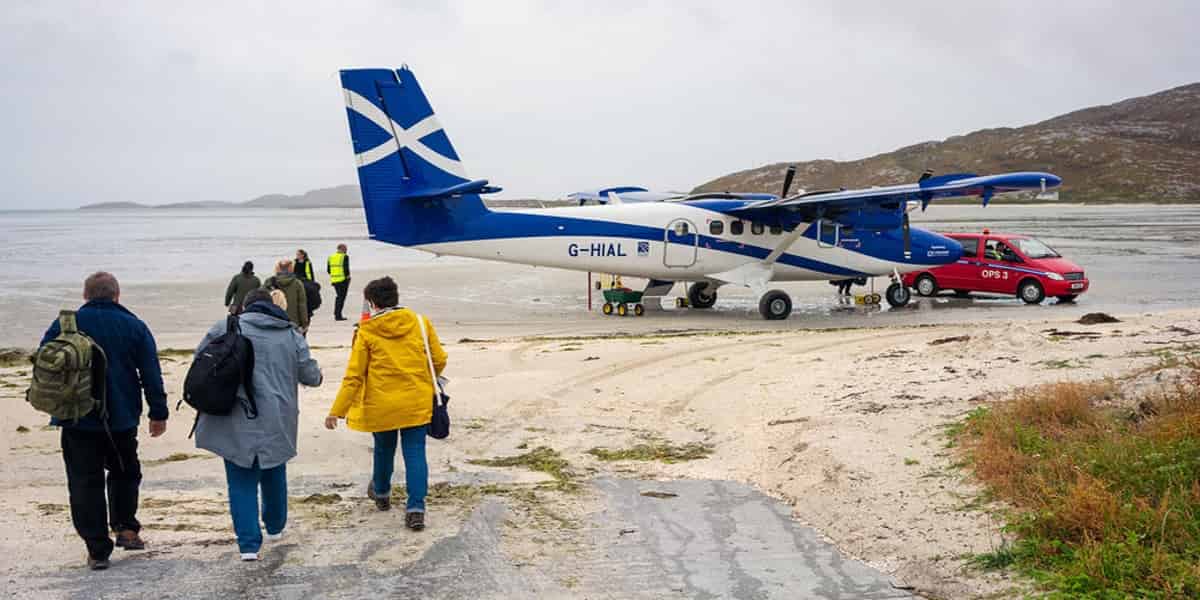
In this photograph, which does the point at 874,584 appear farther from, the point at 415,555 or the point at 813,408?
the point at 813,408

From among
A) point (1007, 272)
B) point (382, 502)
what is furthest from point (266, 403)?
point (1007, 272)

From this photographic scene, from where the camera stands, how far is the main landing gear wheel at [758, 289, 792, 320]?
2150cm

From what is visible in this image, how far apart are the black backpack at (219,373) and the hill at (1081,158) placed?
11952 cm

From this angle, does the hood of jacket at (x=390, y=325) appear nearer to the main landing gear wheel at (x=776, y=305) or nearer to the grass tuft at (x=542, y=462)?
the grass tuft at (x=542, y=462)

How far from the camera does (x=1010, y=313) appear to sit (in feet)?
70.4

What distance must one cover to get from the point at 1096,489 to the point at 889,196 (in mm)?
16299

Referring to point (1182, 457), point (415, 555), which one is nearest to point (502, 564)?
point (415, 555)

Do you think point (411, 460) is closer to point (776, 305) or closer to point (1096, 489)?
point (1096, 489)

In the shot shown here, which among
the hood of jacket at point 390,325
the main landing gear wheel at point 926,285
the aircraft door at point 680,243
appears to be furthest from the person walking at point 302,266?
the main landing gear wheel at point 926,285

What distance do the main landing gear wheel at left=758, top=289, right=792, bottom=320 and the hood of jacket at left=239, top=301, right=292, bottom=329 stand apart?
1599 cm

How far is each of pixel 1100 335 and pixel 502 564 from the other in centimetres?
906

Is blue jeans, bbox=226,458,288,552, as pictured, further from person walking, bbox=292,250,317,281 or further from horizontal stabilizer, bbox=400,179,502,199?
horizontal stabilizer, bbox=400,179,502,199

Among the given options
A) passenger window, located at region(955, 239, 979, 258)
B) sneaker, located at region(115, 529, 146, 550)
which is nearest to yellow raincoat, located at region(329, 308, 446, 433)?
sneaker, located at region(115, 529, 146, 550)

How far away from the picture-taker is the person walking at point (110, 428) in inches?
243
